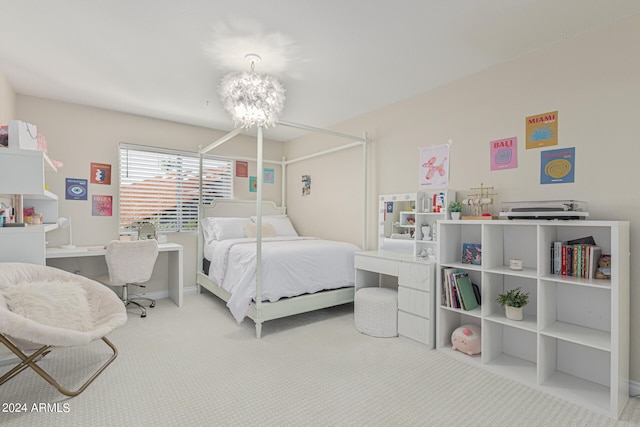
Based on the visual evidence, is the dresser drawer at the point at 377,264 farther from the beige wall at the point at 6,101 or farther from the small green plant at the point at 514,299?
the beige wall at the point at 6,101

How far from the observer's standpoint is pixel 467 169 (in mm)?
2779

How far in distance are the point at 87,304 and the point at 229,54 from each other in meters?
2.04

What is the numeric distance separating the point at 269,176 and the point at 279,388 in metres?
3.45

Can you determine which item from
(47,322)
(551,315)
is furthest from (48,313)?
(551,315)

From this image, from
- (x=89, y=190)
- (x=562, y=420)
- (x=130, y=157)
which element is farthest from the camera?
(x=130, y=157)

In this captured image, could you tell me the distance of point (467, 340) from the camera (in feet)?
7.93

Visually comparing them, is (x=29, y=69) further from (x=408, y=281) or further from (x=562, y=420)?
(x=562, y=420)

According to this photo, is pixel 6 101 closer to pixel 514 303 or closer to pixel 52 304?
pixel 52 304

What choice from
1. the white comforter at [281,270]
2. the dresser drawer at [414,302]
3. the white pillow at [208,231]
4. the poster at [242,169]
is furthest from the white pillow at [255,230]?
the dresser drawer at [414,302]

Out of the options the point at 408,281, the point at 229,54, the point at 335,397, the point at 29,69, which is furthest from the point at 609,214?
the point at 29,69

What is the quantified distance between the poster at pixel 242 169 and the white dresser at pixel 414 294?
2574mm

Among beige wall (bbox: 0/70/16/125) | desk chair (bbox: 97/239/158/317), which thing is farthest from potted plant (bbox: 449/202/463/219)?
beige wall (bbox: 0/70/16/125)

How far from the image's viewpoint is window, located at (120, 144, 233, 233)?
3861mm

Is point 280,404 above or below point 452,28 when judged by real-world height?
below
